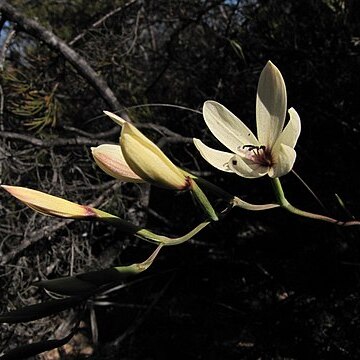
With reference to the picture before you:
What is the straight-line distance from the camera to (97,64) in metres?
1.61

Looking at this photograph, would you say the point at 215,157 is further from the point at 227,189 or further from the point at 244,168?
the point at 227,189

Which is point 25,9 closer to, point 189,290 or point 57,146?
point 57,146

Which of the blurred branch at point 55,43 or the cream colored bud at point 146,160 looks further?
the blurred branch at point 55,43

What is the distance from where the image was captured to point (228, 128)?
2.12 ft

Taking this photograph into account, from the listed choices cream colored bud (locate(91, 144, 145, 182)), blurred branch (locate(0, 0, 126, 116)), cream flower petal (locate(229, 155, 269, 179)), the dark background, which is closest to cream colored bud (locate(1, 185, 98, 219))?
cream colored bud (locate(91, 144, 145, 182))

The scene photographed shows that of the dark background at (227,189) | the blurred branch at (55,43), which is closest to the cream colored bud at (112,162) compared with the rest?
the dark background at (227,189)

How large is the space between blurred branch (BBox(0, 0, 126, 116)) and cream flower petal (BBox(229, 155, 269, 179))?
856 millimetres

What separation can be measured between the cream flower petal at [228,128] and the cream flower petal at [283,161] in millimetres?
60

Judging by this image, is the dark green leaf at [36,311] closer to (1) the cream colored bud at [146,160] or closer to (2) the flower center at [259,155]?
(1) the cream colored bud at [146,160]

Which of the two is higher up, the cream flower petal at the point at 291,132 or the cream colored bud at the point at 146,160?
the cream flower petal at the point at 291,132

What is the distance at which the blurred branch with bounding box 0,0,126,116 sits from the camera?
1.39m

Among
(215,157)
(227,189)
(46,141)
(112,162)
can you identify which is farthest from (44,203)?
(227,189)

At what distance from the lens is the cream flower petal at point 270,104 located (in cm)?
59

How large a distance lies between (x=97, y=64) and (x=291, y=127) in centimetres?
112
